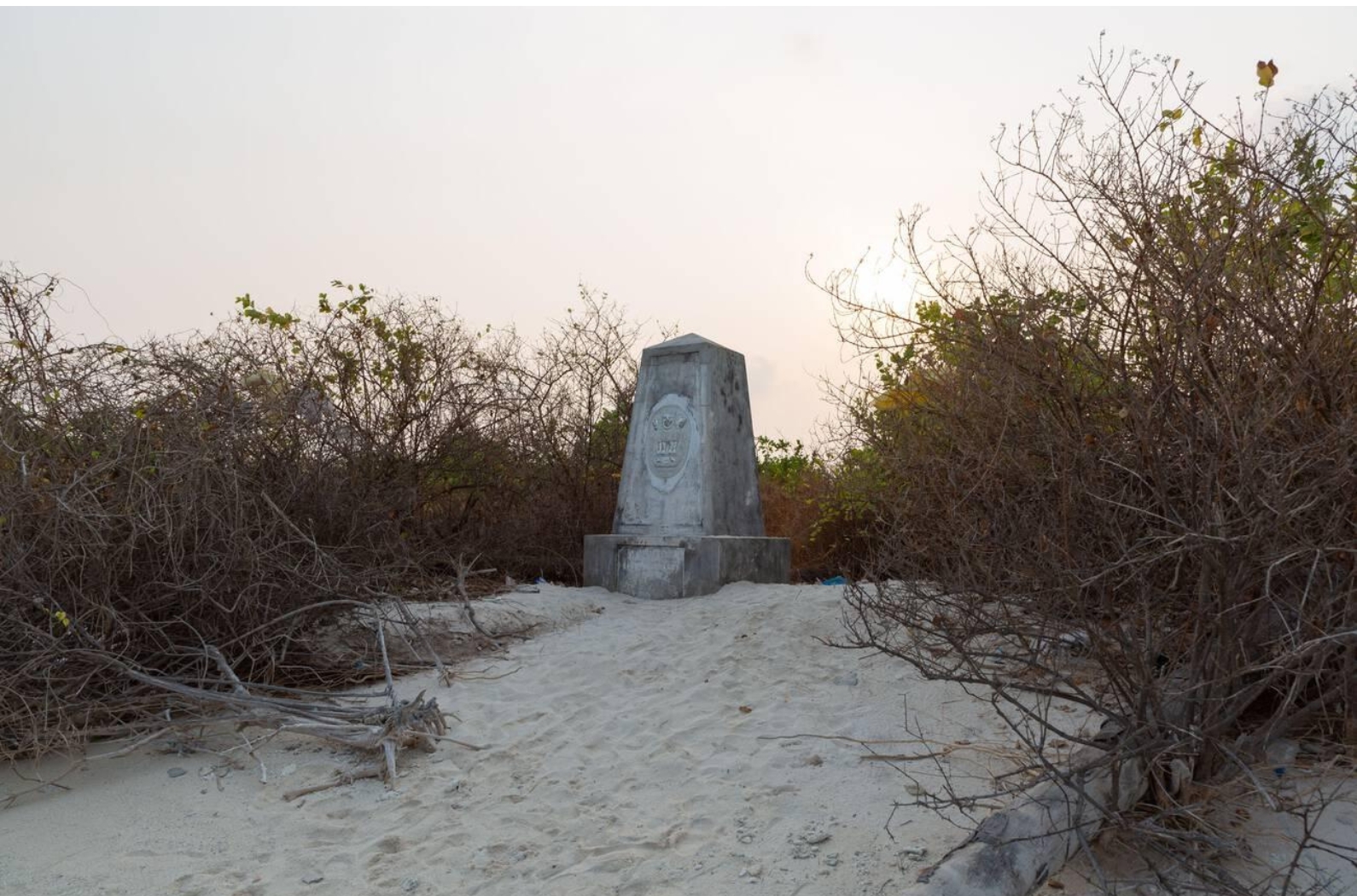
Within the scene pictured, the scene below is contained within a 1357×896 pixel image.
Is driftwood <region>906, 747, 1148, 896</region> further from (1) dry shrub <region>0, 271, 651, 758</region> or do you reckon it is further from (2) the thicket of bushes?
(1) dry shrub <region>0, 271, 651, 758</region>

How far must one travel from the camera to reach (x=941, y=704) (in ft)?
17.9

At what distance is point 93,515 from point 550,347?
657 cm

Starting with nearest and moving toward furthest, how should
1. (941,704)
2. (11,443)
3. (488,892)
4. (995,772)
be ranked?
(488,892)
(995,772)
(941,704)
(11,443)

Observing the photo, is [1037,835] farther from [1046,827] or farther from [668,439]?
[668,439]

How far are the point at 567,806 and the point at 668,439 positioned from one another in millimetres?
Result: 5173

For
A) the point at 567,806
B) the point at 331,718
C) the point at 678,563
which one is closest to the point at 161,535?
the point at 331,718

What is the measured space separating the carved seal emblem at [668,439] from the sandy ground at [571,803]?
3.06m

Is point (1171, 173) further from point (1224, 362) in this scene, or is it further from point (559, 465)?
point (559, 465)

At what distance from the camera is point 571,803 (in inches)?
194

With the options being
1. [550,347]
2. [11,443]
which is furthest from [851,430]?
[11,443]

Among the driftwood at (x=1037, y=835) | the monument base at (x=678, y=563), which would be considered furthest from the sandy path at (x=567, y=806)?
the monument base at (x=678, y=563)

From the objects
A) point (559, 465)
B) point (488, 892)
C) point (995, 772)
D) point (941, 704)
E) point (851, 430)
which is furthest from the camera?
point (559, 465)

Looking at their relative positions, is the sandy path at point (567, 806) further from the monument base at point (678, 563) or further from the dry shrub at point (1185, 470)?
the monument base at point (678, 563)

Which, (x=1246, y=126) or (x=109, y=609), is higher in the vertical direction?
(x=1246, y=126)
